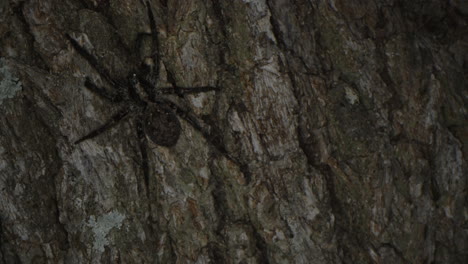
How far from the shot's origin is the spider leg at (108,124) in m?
3.04

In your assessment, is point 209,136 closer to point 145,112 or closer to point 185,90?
point 185,90

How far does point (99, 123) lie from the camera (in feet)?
10.1

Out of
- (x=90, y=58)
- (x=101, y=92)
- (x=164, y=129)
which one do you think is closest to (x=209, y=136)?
(x=164, y=129)

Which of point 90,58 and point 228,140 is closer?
point 90,58

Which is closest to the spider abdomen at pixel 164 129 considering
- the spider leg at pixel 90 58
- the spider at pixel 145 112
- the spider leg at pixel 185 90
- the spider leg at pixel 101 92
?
the spider at pixel 145 112

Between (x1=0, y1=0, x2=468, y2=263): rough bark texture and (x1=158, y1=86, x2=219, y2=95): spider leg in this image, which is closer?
(x1=0, y1=0, x2=468, y2=263): rough bark texture

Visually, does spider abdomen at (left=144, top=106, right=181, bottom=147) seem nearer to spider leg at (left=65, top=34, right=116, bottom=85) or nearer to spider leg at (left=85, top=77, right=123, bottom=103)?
spider leg at (left=85, top=77, right=123, bottom=103)

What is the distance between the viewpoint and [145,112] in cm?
330

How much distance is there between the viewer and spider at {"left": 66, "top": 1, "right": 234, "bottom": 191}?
3084mm

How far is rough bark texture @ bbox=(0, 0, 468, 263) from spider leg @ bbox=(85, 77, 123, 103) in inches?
2.1

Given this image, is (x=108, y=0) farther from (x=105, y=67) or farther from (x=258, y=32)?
(x=258, y=32)

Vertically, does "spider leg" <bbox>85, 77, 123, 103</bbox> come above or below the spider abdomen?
above

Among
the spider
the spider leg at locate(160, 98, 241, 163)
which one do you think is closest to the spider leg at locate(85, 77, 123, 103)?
the spider

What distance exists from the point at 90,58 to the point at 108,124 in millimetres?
482
